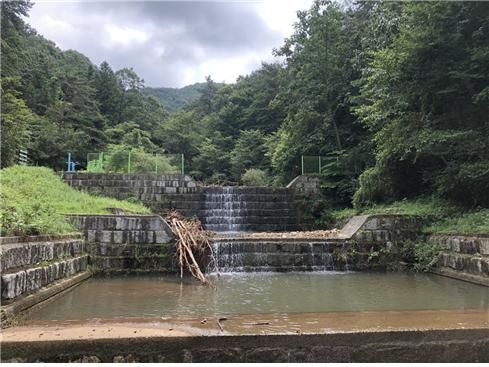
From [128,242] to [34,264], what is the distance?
350 centimetres

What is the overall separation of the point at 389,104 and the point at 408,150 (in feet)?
6.51

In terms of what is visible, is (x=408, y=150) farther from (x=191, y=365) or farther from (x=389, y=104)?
(x=191, y=365)

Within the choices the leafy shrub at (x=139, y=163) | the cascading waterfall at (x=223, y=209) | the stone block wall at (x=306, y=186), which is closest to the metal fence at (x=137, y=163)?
the leafy shrub at (x=139, y=163)

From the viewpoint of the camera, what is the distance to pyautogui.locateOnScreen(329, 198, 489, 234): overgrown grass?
8.03m

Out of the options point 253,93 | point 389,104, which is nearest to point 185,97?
point 253,93

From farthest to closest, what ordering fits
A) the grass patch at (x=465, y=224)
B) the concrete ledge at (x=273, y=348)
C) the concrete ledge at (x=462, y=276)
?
the grass patch at (x=465, y=224) < the concrete ledge at (x=462, y=276) < the concrete ledge at (x=273, y=348)

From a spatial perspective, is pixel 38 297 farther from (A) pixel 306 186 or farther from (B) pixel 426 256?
(A) pixel 306 186

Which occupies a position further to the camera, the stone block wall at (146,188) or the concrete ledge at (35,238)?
the stone block wall at (146,188)

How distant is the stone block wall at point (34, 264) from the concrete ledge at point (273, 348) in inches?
55.3

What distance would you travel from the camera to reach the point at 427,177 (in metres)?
11.2

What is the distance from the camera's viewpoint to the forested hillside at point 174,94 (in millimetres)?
72438

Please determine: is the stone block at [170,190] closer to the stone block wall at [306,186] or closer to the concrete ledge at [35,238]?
the stone block wall at [306,186]

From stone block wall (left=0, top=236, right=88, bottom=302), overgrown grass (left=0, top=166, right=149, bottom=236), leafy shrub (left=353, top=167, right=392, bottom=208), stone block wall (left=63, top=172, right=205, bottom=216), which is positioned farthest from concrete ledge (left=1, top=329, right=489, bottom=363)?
stone block wall (left=63, top=172, right=205, bottom=216)

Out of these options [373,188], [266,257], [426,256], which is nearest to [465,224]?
[426,256]
